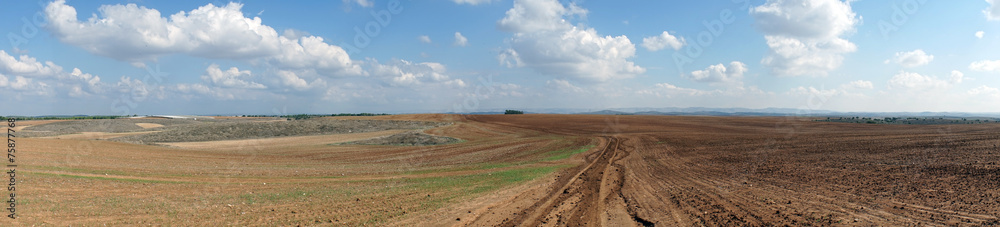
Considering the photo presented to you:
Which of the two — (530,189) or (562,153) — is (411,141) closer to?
(562,153)

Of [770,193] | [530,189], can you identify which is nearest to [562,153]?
[530,189]

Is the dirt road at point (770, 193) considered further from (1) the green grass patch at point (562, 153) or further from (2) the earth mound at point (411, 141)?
(2) the earth mound at point (411, 141)

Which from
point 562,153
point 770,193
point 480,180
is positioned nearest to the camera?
point 770,193

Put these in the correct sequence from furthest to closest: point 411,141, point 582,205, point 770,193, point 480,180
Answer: point 411,141 < point 480,180 < point 770,193 < point 582,205

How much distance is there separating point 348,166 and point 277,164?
154 inches

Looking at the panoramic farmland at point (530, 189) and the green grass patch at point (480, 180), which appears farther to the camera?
the green grass patch at point (480, 180)

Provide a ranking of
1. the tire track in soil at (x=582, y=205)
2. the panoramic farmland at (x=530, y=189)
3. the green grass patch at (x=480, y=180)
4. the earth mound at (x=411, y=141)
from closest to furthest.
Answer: the panoramic farmland at (x=530, y=189) → the tire track in soil at (x=582, y=205) → the green grass patch at (x=480, y=180) → the earth mound at (x=411, y=141)

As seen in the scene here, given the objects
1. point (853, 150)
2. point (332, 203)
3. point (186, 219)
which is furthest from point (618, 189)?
→ point (853, 150)

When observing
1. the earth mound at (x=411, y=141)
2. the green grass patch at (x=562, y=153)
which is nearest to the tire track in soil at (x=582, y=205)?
the green grass patch at (x=562, y=153)

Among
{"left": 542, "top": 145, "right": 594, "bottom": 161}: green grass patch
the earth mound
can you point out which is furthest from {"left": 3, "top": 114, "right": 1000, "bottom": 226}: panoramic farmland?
the earth mound

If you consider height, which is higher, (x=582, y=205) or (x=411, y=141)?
(x=411, y=141)

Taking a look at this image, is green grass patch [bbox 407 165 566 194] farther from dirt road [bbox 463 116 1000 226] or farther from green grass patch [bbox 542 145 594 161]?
green grass patch [bbox 542 145 594 161]

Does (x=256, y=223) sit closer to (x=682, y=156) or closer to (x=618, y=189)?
(x=618, y=189)

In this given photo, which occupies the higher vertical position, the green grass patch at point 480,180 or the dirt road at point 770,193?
the dirt road at point 770,193
